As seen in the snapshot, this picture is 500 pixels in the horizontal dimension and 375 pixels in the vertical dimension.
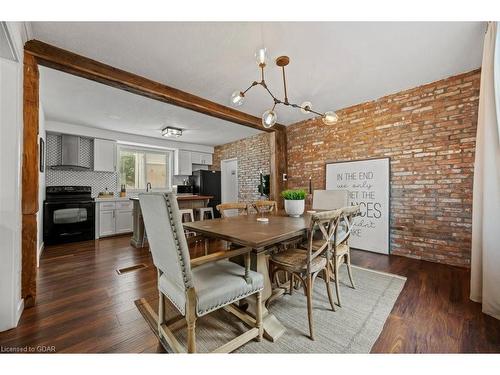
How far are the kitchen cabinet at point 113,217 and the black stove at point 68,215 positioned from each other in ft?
0.44

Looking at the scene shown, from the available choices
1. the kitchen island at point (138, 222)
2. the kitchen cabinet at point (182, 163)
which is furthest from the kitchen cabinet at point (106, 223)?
the kitchen cabinet at point (182, 163)

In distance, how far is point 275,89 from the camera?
3.00 metres

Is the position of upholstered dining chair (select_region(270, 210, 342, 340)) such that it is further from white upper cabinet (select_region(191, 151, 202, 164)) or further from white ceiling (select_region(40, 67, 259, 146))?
white upper cabinet (select_region(191, 151, 202, 164))

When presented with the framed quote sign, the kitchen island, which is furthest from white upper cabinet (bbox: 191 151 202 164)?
the framed quote sign

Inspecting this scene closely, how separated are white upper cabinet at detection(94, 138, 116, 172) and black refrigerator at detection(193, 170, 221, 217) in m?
2.11

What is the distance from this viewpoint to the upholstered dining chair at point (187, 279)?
110 cm

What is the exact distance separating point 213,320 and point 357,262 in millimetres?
2246

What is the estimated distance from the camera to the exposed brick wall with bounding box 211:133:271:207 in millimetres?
5480

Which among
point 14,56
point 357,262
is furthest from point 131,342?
point 357,262

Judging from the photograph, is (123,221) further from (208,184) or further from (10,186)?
(10,186)

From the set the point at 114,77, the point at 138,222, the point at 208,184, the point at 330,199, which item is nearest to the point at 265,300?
the point at 330,199

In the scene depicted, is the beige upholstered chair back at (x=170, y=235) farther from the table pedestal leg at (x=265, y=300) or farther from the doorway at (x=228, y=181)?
the doorway at (x=228, y=181)
